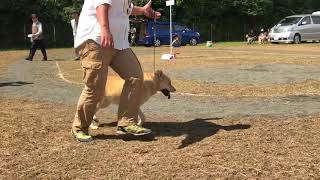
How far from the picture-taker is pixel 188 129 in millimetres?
7152

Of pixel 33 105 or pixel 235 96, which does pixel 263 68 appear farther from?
pixel 33 105

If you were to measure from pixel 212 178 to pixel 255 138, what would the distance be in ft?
5.27

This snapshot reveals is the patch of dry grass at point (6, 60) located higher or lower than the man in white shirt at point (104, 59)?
lower

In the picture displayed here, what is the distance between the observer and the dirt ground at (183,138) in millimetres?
5285

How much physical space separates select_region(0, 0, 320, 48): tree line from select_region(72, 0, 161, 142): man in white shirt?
3409 cm

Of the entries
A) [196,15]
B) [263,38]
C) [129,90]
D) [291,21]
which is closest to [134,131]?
[129,90]

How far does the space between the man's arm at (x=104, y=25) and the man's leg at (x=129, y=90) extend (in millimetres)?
372

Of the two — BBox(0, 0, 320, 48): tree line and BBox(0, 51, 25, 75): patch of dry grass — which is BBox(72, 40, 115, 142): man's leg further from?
BBox(0, 0, 320, 48): tree line

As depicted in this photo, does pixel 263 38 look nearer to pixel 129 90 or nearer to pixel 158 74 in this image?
pixel 158 74

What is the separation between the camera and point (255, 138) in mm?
6449

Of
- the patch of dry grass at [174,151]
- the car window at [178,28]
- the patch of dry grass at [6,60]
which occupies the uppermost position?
the car window at [178,28]

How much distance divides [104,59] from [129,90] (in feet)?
1.62

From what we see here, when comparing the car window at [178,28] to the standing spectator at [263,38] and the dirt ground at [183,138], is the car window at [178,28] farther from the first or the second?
the dirt ground at [183,138]

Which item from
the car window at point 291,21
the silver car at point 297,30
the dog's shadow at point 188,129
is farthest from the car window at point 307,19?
the dog's shadow at point 188,129
